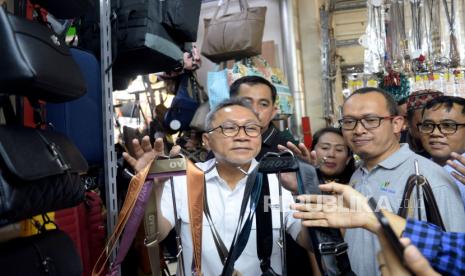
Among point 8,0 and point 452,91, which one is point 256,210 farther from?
point 452,91

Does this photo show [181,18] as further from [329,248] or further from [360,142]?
[329,248]

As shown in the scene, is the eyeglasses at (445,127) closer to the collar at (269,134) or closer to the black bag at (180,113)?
the collar at (269,134)

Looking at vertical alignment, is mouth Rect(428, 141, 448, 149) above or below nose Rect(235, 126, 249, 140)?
below

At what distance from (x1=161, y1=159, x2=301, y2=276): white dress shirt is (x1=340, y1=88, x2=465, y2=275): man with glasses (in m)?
0.28

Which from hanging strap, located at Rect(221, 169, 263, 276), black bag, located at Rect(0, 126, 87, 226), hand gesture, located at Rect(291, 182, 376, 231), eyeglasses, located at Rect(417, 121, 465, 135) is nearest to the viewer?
black bag, located at Rect(0, 126, 87, 226)

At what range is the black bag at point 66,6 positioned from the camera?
1.08m

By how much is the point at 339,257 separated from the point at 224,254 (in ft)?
1.44

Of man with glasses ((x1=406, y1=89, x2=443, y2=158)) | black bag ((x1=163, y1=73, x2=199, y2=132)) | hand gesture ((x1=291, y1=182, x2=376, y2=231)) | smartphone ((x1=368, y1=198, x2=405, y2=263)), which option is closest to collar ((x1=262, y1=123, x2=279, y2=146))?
black bag ((x1=163, y1=73, x2=199, y2=132))

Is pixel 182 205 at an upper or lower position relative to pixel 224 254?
upper

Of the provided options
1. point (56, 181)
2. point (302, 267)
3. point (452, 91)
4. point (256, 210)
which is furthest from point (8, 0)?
point (452, 91)

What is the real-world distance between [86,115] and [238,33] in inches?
51.9

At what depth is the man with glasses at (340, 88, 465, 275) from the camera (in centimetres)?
123

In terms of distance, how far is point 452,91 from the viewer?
3031 mm

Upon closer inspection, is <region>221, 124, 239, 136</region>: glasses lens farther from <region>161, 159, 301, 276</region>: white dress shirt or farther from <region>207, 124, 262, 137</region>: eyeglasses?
<region>161, 159, 301, 276</region>: white dress shirt
